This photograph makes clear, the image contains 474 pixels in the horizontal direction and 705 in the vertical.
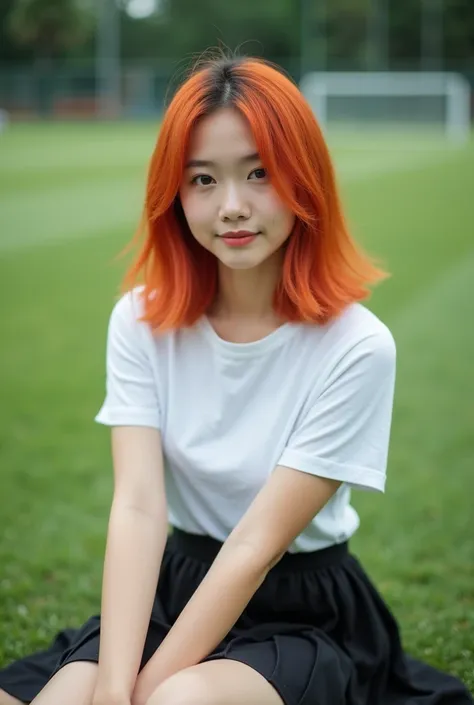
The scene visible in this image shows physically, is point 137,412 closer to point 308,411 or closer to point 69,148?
point 308,411

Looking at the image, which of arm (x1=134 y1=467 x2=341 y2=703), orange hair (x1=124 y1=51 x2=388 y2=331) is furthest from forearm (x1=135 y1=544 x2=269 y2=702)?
orange hair (x1=124 y1=51 x2=388 y2=331)

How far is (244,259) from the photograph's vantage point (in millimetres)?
2354

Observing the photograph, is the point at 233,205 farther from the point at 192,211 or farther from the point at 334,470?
the point at 334,470

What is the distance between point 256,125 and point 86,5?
58.1 meters

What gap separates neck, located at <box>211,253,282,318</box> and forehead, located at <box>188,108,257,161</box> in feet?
1.01

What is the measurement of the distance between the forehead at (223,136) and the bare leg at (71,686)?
1.10 m

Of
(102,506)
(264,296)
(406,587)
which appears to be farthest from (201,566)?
(102,506)

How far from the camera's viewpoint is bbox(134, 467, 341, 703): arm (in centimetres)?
216

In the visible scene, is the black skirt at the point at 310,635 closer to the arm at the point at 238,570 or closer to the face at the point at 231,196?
the arm at the point at 238,570

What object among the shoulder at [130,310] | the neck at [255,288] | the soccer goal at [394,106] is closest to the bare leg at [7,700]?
the shoulder at [130,310]

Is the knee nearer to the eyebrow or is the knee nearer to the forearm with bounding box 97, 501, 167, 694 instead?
the forearm with bounding box 97, 501, 167, 694

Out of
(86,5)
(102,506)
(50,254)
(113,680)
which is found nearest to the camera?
(113,680)

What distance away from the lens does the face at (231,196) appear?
228 centimetres

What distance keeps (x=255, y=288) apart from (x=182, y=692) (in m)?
0.94
